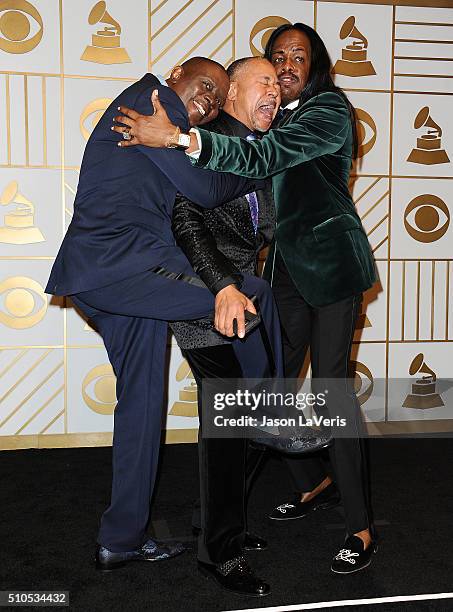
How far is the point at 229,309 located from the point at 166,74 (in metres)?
2.05

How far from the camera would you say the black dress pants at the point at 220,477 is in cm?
186

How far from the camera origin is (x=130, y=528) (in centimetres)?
199

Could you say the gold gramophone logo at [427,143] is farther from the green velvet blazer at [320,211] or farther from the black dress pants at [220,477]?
the black dress pants at [220,477]

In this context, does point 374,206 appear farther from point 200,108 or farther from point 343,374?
point 200,108

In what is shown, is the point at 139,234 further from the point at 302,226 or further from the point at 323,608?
the point at 323,608

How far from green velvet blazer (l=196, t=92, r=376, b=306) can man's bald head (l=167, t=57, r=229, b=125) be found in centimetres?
20

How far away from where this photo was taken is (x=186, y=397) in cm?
357

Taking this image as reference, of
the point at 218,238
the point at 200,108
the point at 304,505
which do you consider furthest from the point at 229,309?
the point at 304,505

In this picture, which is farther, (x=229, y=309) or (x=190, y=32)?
(x=190, y=32)

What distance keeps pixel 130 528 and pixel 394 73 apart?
265 centimetres

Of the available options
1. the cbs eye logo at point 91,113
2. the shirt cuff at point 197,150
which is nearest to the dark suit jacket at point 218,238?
the shirt cuff at point 197,150

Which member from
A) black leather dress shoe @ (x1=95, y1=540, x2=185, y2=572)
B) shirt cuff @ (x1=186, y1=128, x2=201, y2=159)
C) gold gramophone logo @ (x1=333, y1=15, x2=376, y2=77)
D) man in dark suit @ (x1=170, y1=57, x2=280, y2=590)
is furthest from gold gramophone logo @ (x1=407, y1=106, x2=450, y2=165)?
black leather dress shoe @ (x1=95, y1=540, x2=185, y2=572)

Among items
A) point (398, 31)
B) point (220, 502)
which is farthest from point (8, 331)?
point (398, 31)

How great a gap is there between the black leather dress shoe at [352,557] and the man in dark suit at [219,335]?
0.31 m
